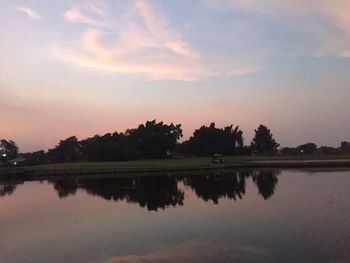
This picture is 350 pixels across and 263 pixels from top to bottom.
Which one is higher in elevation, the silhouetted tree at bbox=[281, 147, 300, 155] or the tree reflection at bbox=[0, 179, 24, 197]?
the silhouetted tree at bbox=[281, 147, 300, 155]

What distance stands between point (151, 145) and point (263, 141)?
4529 centimetres

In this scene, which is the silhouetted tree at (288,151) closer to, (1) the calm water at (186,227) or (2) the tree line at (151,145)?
(2) the tree line at (151,145)

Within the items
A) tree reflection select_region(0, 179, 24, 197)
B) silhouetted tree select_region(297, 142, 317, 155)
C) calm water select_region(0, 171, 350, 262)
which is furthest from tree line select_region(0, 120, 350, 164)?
calm water select_region(0, 171, 350, 262)

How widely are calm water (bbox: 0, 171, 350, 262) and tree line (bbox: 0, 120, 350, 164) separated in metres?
67.1

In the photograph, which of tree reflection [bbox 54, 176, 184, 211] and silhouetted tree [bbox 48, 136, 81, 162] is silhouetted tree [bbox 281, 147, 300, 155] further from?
tree reflection [bbox 54, 176, 184, 211]

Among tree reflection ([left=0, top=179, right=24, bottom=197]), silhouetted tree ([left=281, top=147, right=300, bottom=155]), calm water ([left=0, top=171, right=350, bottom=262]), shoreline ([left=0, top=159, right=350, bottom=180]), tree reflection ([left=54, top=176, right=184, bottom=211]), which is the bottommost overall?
calm water ([left=0, top=171, right=350, bottom=262])

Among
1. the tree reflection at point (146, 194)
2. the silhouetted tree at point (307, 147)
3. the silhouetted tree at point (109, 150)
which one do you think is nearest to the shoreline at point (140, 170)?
the tree reflection at point (146, 194)

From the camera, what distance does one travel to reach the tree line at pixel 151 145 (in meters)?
105

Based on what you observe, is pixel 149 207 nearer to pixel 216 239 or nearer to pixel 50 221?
pixel 50 221

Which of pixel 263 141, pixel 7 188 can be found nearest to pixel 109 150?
pixel 7 188

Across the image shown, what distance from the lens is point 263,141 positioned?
5536 inches

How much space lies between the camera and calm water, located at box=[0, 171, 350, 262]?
16.2m

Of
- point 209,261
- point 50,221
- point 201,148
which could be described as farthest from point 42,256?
point 201,148

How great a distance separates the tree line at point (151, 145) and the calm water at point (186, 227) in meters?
67.1
